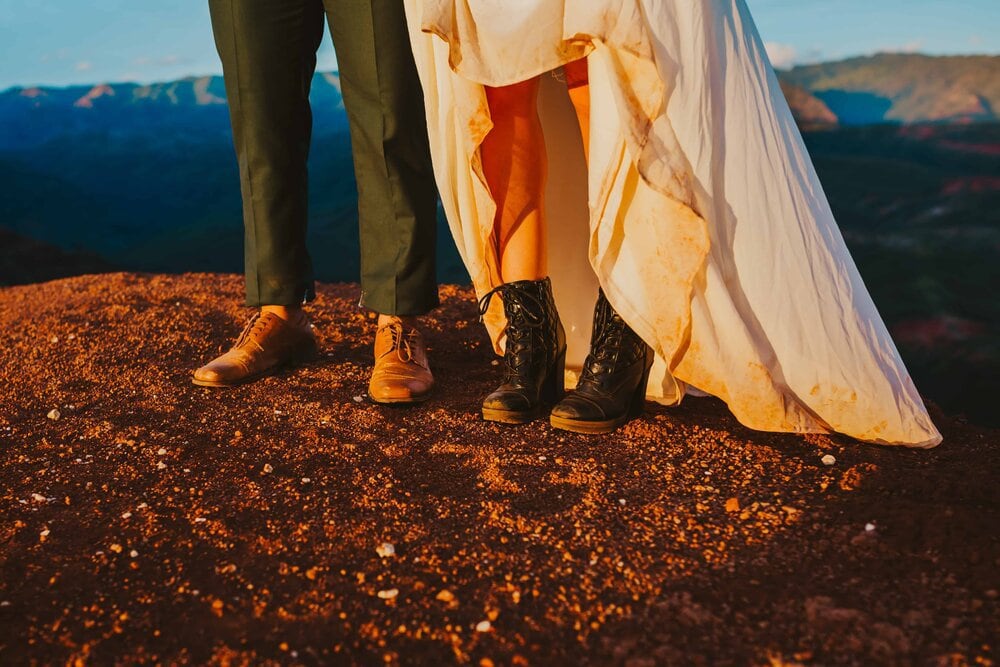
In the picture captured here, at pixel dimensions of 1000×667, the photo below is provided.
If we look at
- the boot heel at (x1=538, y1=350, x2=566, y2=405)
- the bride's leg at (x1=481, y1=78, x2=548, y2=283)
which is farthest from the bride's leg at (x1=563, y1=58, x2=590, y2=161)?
the boot heel at (x1=538, y1=350, x2=566, y2=405)

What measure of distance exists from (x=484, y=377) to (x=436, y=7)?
1.03m

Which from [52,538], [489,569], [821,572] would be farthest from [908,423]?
[52,538]

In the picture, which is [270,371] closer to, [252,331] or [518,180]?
[252,331]

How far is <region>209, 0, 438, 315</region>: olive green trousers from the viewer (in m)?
2.05

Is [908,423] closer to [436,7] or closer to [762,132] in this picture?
[762,132]

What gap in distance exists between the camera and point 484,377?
7.75 feet

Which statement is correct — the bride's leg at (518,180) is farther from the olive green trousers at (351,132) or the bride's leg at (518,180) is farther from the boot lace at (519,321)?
the olive green trousers at (351,132)

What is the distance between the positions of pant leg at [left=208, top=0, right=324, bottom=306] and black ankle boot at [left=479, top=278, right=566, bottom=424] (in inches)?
28.0

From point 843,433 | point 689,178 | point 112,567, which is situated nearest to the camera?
point 112,567

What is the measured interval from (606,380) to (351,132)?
923 millimetres

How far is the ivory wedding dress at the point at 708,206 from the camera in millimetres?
1648

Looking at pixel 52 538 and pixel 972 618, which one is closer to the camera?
pixel 972 618

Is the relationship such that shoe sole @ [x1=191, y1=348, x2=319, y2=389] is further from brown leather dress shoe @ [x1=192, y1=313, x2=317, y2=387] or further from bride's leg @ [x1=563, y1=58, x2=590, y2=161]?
bride's leg @ [x1=563, y1=58, x2=590, y2=161]

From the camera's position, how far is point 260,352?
2.35m
